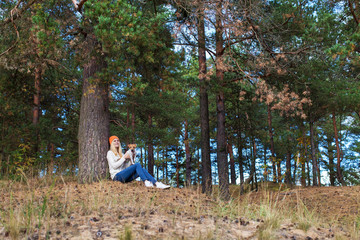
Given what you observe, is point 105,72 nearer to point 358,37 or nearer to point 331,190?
point 358,37

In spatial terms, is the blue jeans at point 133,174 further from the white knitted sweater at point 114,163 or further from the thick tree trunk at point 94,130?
the thick tree trunk at point 94,130

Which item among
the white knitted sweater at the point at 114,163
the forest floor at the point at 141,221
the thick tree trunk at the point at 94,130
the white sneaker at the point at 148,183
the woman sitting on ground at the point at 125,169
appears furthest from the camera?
the thick tree trunk at the point at 94,130

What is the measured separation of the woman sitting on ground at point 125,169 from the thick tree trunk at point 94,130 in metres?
0.40

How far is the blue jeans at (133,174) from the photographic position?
613cm

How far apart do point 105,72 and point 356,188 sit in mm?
9743

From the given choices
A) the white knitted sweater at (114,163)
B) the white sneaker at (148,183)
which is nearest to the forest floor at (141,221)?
the white sneaker at (148,183)

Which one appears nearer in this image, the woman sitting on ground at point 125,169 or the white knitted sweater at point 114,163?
the woman sitting on ground at point 125,169

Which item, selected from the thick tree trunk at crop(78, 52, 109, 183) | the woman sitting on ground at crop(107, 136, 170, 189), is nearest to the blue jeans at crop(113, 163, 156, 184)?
the woman sitting on ground at crop(107, 136, 170, 189)

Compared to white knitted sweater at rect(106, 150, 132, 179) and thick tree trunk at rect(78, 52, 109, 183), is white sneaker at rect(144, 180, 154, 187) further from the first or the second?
thick tree trunk at rect(78, 52, 109, 183)

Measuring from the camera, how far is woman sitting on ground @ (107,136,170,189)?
6109 mm

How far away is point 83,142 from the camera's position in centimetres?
674

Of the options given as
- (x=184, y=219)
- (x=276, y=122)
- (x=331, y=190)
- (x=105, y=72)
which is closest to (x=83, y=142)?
(x=105, y=72)

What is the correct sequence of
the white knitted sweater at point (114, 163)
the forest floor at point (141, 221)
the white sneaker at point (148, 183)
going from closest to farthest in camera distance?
the forest floor at point (141, 221) → the white sneaker at point (148, 183) → the white knitted sweater at point (114, 163)

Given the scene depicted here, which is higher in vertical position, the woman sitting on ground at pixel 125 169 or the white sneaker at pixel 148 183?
the woman sitting on ground at pixel 125 169
